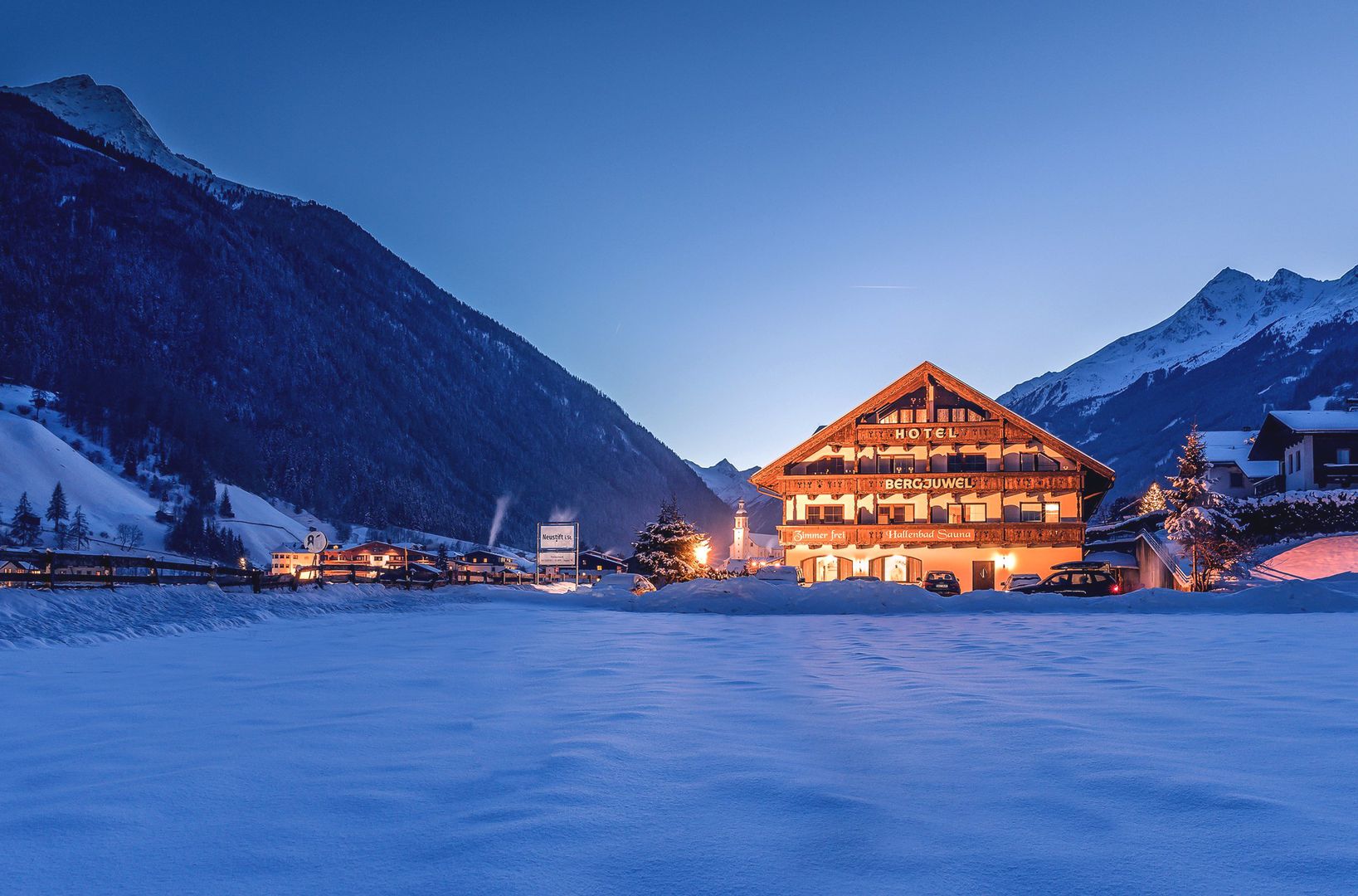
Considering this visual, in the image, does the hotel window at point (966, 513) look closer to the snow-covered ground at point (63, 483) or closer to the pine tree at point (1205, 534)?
the pine tree at point (1205, 534)

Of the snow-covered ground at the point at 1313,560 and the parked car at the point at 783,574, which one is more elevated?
the snow-covered ground at the point at 1313,560

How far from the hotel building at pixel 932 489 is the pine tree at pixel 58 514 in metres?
105

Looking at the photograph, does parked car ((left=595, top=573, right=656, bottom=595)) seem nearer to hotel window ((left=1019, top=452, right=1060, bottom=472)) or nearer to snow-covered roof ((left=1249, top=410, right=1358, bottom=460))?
hotel window ((left=1019, top=452, right=1060, bottom=472))

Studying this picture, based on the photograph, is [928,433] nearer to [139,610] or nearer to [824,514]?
[824,514]

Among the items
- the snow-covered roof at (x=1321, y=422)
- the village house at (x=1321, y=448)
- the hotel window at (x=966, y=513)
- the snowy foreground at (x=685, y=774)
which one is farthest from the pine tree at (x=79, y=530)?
the village house at (x=1321, y=448)

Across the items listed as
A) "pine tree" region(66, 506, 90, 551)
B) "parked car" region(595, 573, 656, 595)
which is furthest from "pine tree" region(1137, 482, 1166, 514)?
"pine tree" region(66, 506, 90, 551)

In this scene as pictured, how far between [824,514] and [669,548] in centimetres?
1029

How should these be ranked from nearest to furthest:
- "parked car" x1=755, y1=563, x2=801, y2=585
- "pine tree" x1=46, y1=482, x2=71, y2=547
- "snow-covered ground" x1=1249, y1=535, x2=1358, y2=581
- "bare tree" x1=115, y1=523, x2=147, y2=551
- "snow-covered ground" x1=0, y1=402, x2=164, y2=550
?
"snow-covered ground" x1=1249, y1=535, x2=1358, y2=581, "parked car" x1=755, y1=563, x2=801, y2=585, "pine tree" x1=46, y1=482, x2=71, y2=547, "bare tree" x1=115, y1=523, x2=147, y2=551, "snow-covered ground" x1=0, y1=402, x2=164, y2=550

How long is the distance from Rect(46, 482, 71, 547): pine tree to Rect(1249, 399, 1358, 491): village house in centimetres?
12782

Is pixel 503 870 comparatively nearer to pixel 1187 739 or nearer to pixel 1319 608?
pixel 1187 739

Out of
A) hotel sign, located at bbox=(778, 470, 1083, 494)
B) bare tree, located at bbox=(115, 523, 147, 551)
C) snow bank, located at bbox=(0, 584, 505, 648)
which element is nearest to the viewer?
snow bank, located at bbox=(0, 584, 505, 648)

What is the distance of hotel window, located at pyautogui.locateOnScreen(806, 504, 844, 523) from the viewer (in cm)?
4088

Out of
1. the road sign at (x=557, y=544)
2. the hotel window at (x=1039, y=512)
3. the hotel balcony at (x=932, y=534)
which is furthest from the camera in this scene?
the hotel window at (x=1039, y=512)

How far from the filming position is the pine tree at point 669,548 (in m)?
46.0
